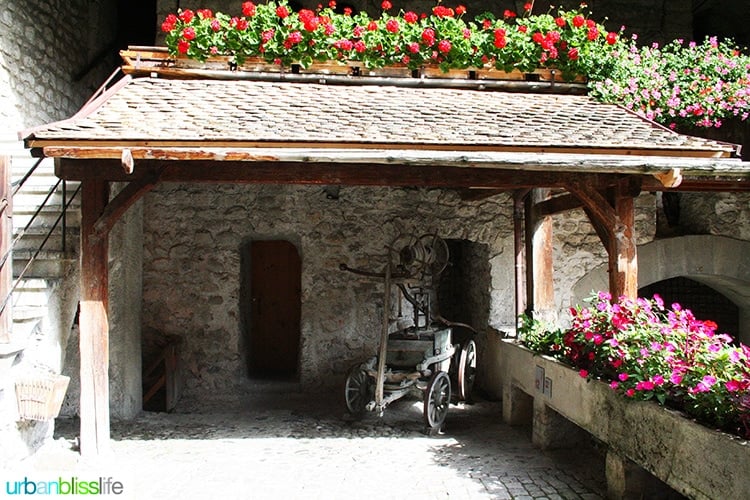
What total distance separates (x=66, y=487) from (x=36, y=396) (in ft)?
2.20

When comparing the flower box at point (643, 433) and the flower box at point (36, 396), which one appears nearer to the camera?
the flower box at point (643, 433)

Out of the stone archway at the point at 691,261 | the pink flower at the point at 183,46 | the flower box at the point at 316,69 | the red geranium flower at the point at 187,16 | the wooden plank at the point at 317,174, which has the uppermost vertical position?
the red geranium flower at the point at 187,16

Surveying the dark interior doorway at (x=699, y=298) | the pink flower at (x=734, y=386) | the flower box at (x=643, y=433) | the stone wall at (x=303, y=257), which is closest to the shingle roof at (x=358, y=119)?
the stone wall at (x=303, y=257)

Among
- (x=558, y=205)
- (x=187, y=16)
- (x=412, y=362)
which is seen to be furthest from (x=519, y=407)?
(x=187, y=16)

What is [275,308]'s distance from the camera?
8.75 metres

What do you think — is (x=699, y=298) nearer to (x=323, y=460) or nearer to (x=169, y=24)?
(x=323, y=460)

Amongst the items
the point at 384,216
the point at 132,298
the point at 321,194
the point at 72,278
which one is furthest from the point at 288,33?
the point at 132,298

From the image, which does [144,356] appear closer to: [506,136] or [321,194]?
[321,194]

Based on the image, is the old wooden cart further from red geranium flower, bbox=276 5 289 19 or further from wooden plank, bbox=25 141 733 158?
red geranium flower, bbox=276 5 289 19

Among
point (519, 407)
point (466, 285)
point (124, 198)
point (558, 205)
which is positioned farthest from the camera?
point (466, 285)

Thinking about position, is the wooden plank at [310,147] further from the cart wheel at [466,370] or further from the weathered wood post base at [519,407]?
the cart wheel at [466,370]

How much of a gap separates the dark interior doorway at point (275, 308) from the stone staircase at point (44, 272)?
3479mm

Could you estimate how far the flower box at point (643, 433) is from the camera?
112 inches

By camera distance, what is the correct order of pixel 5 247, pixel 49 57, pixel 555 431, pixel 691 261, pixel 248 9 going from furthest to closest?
pixel 691 261 → pixel 49 57 → pixel 248 9 → pixel 555 431 → pixel 5 247
